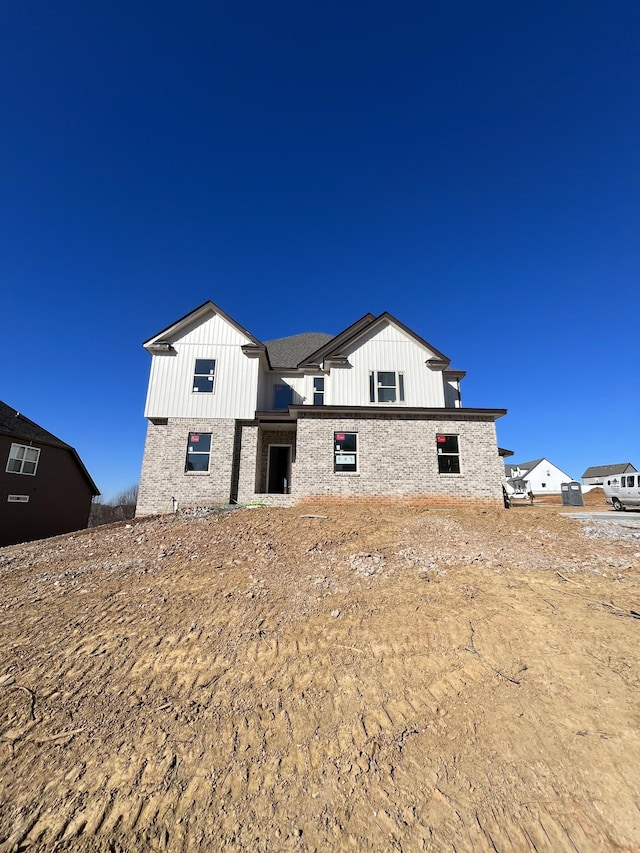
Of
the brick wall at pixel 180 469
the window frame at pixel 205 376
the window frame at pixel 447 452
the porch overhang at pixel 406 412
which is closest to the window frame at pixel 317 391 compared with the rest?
the porch overhang at pixel 406 412

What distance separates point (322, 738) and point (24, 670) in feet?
13.2

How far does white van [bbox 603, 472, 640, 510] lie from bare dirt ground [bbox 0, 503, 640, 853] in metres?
13.6

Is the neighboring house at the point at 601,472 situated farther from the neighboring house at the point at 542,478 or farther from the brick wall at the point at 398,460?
the brick wall at the point at 398,460

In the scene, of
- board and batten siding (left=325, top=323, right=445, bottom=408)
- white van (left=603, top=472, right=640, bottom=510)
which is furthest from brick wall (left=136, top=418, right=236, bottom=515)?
white van (left=603, top=472, right=640, bottom=510)

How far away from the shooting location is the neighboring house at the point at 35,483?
19.3 meters

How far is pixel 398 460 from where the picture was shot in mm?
13898

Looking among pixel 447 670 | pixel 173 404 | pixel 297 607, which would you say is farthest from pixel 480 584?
pixel 173 404

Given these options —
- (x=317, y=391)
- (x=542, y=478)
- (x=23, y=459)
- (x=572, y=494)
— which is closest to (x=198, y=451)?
(x=317, y=391)

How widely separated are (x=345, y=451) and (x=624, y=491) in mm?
15224

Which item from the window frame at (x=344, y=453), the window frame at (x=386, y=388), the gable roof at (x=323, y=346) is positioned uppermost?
the gable roof at (x=323, y=346)

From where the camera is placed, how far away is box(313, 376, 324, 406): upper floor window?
18562 millimetres

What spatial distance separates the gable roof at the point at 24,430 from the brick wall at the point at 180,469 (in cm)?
981

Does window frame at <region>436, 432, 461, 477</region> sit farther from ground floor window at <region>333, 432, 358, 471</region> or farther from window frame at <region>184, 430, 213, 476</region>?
window frame at <region>184, 430, 213, 476</region>

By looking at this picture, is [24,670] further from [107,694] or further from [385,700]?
[385,700]
